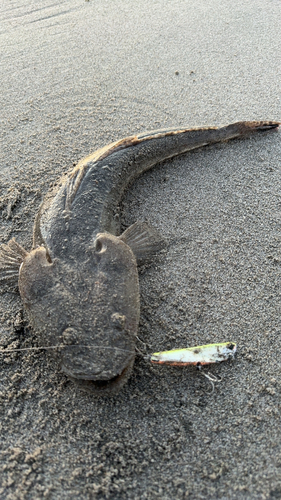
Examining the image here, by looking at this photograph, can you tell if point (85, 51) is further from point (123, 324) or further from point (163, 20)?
point (123, 324)

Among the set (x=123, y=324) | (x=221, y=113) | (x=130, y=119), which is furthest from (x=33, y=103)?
(x=123, y=324)

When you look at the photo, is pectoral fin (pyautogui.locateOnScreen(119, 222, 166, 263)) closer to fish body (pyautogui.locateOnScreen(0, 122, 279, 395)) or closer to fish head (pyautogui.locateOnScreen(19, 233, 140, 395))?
fish body (pyautogui.locateOnScreen(0, 122, 279, 395))

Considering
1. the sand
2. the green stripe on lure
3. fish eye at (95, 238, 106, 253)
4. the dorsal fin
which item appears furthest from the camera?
the dorsal fin

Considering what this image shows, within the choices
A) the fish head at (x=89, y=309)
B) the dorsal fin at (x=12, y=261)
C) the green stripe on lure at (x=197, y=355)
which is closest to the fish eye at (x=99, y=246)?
the fish head at (x=89, y=309)

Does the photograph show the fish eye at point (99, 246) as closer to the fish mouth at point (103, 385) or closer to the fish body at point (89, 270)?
the fish body at point (89, 270)

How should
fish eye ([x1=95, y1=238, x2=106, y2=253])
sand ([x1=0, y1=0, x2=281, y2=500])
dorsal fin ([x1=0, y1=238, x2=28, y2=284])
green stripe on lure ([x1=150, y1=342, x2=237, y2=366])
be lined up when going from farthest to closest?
dorsal fin ([x1=0, y1=238, x2=28, y2=284])
fish eye ([x1=95, y1=238, x2=106, y2=253])
green stripe on lure ([x1=150, y1=342, x2=237, y2=366])
sand ([x1=0, y1=0, x2=281, y2=500])

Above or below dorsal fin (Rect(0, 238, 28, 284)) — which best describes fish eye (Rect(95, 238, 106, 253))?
above

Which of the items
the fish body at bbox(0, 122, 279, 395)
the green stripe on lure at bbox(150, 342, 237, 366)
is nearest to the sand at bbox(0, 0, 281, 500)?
the green stripe on lure at bbox(150, 342, 237, 366)

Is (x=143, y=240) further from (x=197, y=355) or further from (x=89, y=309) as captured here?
(x=197, y=355)
